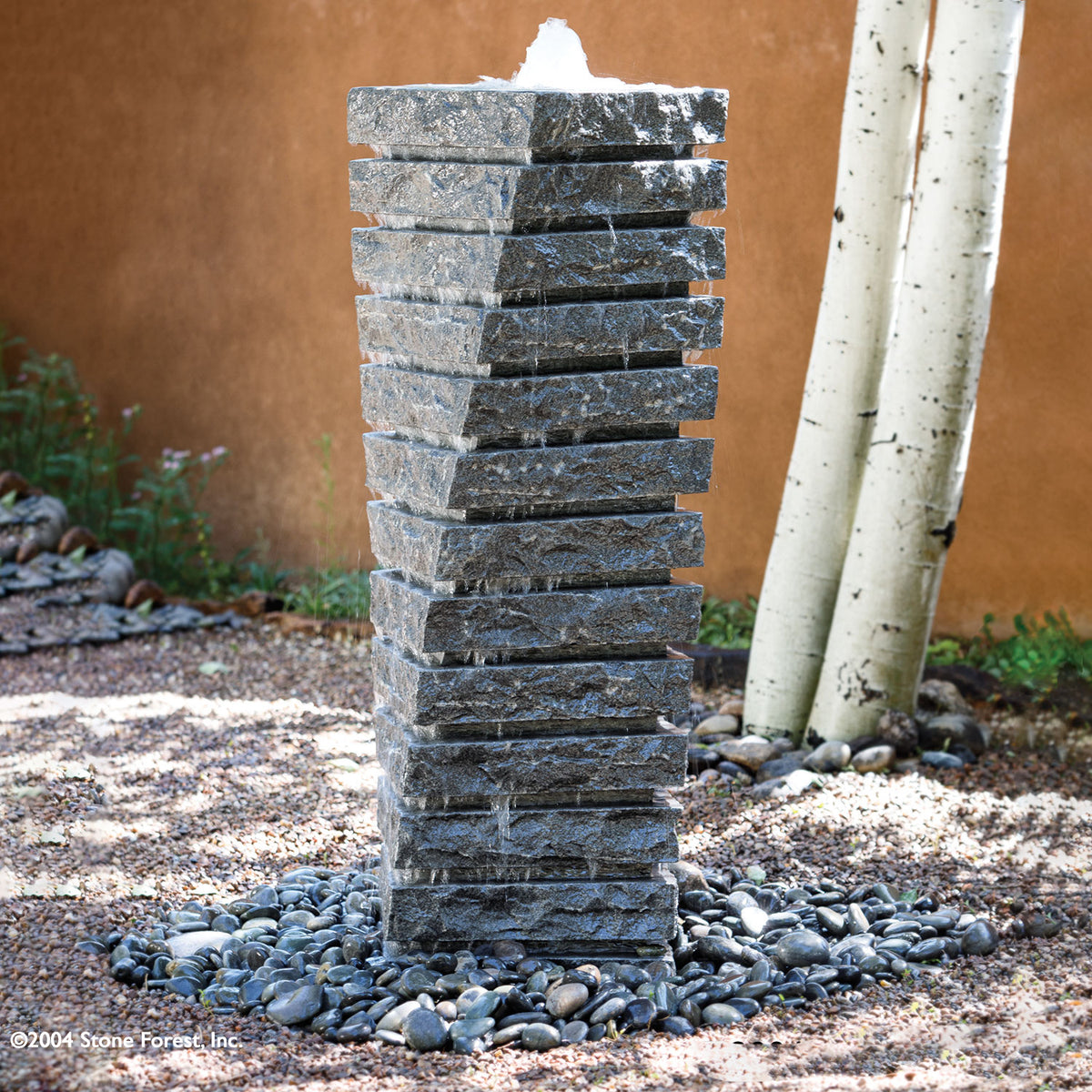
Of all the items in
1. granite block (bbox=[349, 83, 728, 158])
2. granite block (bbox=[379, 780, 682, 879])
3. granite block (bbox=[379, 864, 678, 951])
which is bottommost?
granite block (bbox=[379, 864, 678, 951])

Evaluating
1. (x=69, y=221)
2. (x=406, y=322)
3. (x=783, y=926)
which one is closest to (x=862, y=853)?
(x=783, y=926)

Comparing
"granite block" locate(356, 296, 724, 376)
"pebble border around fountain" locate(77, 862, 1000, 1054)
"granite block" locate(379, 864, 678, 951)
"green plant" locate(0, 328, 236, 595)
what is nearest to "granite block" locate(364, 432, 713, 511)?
Result: "granite block" locate(356, 296, 724, 376)

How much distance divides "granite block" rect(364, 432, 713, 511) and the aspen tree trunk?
1.89 m

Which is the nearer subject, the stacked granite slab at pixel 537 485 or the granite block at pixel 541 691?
the stacked granite slab at pixel 537 485

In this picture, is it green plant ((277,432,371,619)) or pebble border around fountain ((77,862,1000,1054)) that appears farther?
green plant ((277,432,371,619))

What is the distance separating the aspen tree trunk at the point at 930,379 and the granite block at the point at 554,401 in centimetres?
190

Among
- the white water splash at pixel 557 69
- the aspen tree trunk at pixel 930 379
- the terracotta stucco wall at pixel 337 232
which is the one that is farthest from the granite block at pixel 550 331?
the terracotta stucco wall at pixel 337 232

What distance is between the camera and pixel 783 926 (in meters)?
3.39

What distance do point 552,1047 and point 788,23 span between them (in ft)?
16.7

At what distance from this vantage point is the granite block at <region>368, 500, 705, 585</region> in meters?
2.91

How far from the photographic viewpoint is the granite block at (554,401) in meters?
2.86

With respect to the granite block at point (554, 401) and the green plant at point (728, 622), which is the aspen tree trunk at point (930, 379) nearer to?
the green plant at point (728, 622)

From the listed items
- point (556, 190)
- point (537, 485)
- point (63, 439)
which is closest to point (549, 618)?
point (537, 485)

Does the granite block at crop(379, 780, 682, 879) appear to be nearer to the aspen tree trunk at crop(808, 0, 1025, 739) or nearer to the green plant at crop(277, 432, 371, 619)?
the aspen tree trunk at crop(808, 0, 1025, 739)
